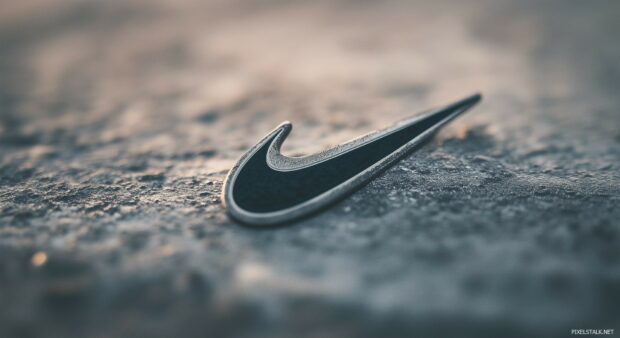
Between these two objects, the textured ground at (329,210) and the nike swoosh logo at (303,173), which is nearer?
the textured ground at (329,210)

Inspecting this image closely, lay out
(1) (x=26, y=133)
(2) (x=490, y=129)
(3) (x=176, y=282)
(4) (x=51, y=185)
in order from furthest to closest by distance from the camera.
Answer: (1) (x=26, y=133)
(2) (x=490, y=129)
(4) (x=51, y=185)
(3) (x=176, y=282)

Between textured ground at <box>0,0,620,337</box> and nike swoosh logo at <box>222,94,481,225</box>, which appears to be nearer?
textured ground at <box>0,0,620,337</box>

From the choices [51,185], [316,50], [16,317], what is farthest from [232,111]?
[16,317]

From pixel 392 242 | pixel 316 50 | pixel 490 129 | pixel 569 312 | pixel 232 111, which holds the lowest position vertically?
pixel 569 312

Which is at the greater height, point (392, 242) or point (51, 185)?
point (51, 185)

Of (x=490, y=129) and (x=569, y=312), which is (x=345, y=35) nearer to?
(x=490, y=129)

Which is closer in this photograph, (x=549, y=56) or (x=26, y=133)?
(x=26, y=133)
